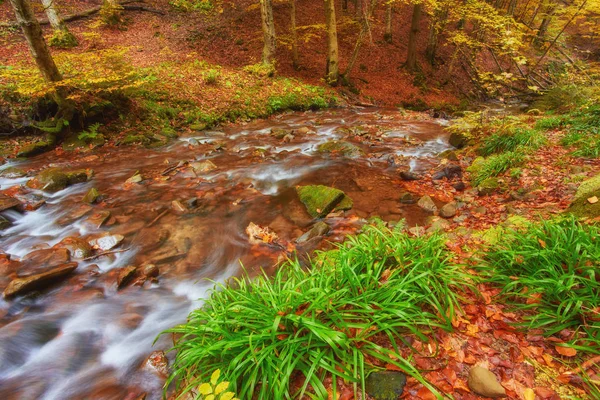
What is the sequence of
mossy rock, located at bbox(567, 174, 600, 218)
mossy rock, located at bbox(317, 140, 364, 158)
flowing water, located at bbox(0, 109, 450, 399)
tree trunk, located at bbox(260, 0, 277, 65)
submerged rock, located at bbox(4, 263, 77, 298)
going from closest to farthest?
flowing water, located at bbox(0, 109, 450, 399) < mossy rock, located at bbox(567, 174, 600, 218) < submerged rock, located at bbox(4, 263, 77, 298) < mossy rock, located at bbox(317, 140, 364, 158) < tree trunk, located at bbox(260, 0, 277, 65)

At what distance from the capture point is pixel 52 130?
28.0ft

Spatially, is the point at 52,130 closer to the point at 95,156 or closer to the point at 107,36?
the point at 95,156

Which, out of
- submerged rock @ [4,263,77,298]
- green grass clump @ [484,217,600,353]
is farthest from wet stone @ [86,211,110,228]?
green grass clump @ [484,217,600,353]

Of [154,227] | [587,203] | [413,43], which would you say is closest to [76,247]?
[154,227]

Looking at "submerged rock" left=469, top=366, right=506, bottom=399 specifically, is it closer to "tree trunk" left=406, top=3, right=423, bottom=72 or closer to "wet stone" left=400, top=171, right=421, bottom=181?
"wet stone" left=400, top=171, right=421, bottom=181

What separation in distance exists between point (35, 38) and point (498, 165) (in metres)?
11.6

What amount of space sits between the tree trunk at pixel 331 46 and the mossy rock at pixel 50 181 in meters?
12.8

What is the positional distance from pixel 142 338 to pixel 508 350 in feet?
12.4

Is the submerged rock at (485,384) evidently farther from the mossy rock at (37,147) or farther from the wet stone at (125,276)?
the mossy rock at (37,147)

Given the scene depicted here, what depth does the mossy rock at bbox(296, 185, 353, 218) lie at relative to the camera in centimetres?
558

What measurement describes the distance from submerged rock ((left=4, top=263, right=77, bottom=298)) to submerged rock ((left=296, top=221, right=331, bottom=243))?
3.53 m

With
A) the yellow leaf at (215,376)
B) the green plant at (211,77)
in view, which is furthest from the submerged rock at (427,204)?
the green plant at (211,77)

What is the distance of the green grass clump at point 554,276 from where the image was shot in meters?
2.20

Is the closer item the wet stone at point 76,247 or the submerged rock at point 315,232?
the wet stone at point 76,247
